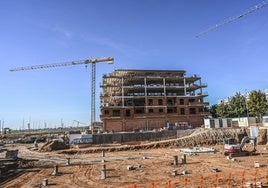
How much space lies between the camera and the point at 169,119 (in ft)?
268

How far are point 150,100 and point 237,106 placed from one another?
89.1 ft

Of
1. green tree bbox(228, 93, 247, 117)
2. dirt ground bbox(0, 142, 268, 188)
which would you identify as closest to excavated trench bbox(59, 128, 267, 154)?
dirt ground bbox(0, 142, 268, 188)

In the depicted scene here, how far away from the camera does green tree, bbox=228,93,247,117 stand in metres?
80.6

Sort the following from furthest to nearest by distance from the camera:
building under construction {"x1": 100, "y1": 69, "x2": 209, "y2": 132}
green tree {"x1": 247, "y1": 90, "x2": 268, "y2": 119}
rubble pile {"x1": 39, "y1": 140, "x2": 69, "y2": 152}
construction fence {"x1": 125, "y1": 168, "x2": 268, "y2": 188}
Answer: building under construction {"x1": 100, "y1": 69, "x2": 209, "y2": 132}
green tree {"x1": 247, "y1": 90, "x2": 268, "y2": 119}
rubble pile {"x1": 39, "y1": 140, "x2": 69, "y2": 152}
construction fence {"x1": 125, "y1": 168, "x2": 268, "y2": 188}

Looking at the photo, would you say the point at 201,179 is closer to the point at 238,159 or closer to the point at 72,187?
the point at 72,187

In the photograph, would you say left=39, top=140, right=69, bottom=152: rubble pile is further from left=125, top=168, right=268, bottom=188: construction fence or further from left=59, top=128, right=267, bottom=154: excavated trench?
left=125, top=168, right=268, bottom=188: construction fence

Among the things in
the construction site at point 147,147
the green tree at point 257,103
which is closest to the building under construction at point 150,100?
the construction site at point 147,147

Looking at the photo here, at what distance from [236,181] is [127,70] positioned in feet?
223

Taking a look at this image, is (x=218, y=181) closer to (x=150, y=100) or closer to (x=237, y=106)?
(x=150, y=100)

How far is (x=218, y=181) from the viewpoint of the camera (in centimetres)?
2123

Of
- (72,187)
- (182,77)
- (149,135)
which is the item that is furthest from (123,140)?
(72,187)

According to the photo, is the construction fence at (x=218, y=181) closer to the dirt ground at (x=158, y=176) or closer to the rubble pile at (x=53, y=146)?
Answer: the dirt ground at (x=158, y=176)

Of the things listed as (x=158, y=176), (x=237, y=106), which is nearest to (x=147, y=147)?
(x=158, y=176)

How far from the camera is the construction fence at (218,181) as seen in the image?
19.8 m
